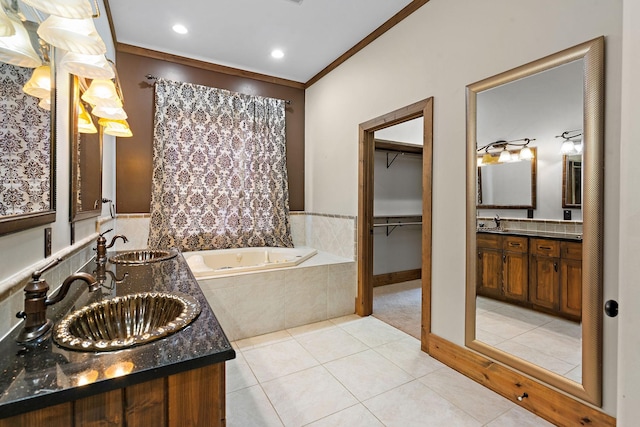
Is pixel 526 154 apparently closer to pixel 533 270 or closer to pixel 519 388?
pixel 533 270

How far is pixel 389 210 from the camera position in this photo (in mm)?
4480

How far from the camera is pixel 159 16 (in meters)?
2.76

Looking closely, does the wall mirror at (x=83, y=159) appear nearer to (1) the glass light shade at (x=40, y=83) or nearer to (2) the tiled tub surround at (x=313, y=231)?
(1) the glass light shade at (x=40, y=83)

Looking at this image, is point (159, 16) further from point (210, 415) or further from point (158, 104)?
point (210, 415)

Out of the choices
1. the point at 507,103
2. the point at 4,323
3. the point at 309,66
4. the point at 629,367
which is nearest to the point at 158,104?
the point at 309,66

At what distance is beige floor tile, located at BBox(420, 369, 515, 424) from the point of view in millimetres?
1767

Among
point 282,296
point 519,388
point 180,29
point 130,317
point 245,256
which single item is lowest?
point 519,388

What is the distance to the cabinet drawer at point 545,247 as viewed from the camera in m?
Result: 1.78

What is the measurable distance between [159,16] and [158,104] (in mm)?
886

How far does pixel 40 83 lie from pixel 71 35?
0.93 feet

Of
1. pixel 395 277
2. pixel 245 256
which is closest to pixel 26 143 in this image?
pixel 245 256

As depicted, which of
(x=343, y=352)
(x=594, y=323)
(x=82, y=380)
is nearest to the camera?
(x=82, y=380)

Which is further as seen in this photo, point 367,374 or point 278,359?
point 278,359

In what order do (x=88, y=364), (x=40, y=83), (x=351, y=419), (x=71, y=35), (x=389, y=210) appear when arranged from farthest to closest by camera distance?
(x=389, y=210), (x=351, y=419), (x=40, y=83), (x=71, y=35), (x=88, y=364)
